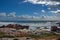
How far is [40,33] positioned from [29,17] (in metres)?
0.35

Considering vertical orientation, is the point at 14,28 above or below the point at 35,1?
below

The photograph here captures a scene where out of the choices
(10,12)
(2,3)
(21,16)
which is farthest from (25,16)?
(2,3)

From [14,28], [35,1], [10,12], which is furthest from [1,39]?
[35,1]

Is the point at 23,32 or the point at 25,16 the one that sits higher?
the point at 25,16

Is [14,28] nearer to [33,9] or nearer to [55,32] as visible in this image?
[33,9]

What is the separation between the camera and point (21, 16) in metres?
3.08

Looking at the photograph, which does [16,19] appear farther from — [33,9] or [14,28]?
[33,9]

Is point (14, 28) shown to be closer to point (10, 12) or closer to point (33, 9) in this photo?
point (10, 12)

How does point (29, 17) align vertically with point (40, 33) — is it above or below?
above

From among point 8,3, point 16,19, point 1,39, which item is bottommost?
point 1,39

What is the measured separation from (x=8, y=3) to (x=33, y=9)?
1.54ft

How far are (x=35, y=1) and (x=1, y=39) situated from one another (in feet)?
3.03

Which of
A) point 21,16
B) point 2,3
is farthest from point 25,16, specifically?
point 2,3

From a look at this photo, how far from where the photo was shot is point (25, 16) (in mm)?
3090
